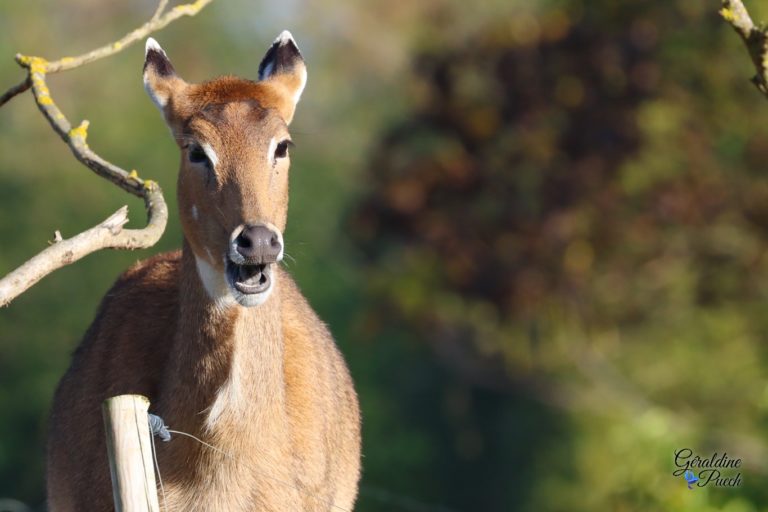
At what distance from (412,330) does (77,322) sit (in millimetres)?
8700

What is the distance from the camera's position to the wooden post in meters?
4.99

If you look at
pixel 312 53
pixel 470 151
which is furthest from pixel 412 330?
pixel 312 53

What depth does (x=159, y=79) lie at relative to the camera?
686 centimetres

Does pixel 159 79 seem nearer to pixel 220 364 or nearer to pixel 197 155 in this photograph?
pixel 197 155

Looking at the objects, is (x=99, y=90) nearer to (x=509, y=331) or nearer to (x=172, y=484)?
(x=509, y=331)

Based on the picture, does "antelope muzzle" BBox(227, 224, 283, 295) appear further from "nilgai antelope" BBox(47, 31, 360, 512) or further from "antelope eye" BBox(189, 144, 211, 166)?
"antelope eye" BBox(189, 144, 211, 166)

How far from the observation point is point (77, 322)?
2525cm

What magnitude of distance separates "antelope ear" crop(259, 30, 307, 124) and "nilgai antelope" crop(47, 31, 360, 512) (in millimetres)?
26

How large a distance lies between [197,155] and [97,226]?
1101 millimetres
